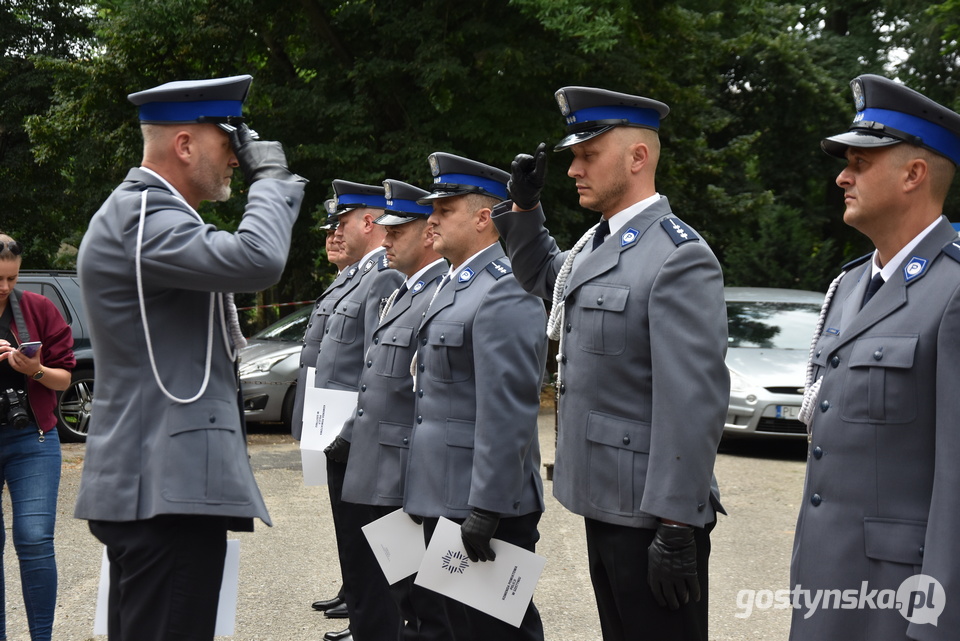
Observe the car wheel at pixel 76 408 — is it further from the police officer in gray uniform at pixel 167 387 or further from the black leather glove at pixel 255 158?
the black leather glove at pixel 255 158

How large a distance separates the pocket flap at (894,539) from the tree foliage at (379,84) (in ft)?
36.5

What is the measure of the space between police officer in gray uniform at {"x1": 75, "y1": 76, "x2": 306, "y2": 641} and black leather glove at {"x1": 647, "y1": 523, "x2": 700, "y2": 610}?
1.12 m

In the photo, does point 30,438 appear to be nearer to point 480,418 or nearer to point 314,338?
point 314,338

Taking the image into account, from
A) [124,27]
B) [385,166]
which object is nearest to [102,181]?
[124,27]

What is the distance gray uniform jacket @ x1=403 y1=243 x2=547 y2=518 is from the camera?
3.75 meters

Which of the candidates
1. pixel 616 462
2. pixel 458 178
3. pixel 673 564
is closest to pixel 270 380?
pixel 458 178

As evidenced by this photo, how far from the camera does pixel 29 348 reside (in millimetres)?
4387

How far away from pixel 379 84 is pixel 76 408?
6.38 meters

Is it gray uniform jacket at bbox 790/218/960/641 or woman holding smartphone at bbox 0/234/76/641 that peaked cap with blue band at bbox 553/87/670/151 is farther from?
woman holding smartphone at bbox 0/234/76/641

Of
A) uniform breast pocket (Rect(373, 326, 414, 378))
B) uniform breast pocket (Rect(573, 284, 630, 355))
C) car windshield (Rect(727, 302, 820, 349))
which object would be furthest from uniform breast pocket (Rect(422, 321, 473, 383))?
car windshield (Rect(727, 302, 820, 349))

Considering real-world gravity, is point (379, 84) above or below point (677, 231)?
above

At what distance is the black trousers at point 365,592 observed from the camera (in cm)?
477

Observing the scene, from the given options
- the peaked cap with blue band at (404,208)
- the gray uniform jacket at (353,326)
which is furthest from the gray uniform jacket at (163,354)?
the gray uniform jacket at (353,326)

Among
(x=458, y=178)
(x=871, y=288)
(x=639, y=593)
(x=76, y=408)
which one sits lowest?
(x=76, y=408)
